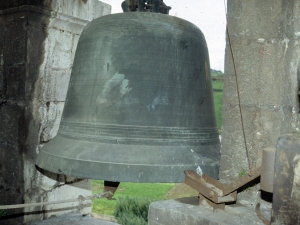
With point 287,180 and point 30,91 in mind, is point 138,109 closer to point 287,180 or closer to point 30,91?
point 287,180

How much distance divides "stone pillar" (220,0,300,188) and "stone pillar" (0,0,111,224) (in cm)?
134

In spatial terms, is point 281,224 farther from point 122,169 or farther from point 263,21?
point 263,21

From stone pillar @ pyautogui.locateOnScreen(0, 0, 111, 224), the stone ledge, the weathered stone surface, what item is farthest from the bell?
stone pillar @ pyautogui.locateOnScreen(0, 0, 111, 224)

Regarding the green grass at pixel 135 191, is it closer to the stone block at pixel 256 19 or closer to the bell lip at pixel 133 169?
the bell lip at pixel 133 169

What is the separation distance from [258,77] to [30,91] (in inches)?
58.5

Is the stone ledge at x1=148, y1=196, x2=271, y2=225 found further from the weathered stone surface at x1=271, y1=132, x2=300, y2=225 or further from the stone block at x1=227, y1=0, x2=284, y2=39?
the stone block at x1=227, y1=0, x2=284, y2=39

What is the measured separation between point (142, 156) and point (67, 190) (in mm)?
1458

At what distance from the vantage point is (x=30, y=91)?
8.05 ft

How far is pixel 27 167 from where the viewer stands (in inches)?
96.6

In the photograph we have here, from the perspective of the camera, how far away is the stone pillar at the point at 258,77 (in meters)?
1.43

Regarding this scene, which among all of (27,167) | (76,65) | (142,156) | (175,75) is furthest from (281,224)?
(27,167)

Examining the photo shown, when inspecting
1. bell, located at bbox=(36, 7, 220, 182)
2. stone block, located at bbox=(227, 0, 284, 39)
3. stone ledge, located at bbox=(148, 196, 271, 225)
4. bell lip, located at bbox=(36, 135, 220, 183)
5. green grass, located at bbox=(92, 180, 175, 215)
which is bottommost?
green grass, located at bbox=(92, 180, 175, 215)

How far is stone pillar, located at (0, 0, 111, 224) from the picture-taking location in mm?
2443

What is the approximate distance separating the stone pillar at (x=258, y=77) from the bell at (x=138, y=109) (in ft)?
0.32
